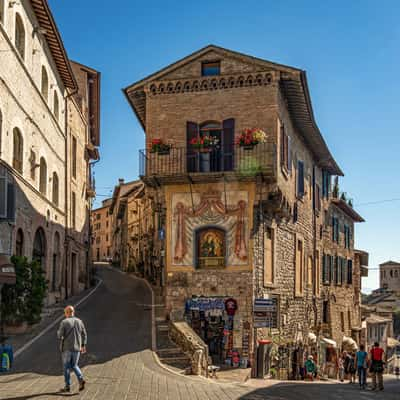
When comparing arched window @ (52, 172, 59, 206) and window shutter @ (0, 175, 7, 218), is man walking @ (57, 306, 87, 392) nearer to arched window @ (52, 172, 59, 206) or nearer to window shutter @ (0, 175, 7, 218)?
window shutter @ (0, 175, 7, 218)

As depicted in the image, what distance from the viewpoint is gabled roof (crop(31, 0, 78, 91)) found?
23672 millimetres

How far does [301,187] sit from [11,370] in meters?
19.3

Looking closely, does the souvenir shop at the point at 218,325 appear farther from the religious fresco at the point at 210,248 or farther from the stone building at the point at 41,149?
the stone building at the point at 41,149

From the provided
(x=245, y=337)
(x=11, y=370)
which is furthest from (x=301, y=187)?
(x=11, y=370)

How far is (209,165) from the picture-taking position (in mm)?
24219

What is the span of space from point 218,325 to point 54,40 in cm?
1290

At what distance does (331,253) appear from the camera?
134 ft

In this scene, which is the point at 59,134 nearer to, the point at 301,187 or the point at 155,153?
the point at 155,153

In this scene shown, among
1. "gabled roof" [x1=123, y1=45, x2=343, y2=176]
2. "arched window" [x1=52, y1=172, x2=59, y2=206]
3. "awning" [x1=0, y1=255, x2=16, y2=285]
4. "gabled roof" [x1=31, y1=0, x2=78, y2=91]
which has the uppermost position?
"gabled roof" [x1=31, y1=0, x2=78, y2=91]

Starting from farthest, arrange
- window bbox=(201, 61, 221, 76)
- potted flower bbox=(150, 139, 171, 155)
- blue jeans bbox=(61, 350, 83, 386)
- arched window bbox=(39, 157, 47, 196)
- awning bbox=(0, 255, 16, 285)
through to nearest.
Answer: arched window bbox=(39, 157, 47, 196) → window bbox=(201, 61, 221, 76) → potted flower bbox=(150, 139, 171, 155) → awning bbox=(0, 255, 16, 285) → blue jeans bbox=(61, 350, 83, 386)

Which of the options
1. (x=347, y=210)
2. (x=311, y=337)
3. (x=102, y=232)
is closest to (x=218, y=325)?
(x=311, y=337)

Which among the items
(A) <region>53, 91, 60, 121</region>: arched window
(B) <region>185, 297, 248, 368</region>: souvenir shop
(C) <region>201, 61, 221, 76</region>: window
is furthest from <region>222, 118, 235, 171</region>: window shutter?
(A) <region>53, 91, 60, 121</region>: arched window

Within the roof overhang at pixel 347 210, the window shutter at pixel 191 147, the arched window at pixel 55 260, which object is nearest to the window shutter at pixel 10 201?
the window shutter at pixel 191 147

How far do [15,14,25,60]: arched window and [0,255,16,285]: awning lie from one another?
26.2ft
